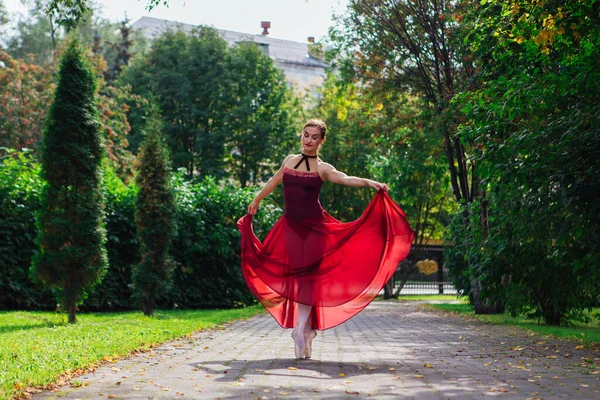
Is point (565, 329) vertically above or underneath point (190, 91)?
underneath

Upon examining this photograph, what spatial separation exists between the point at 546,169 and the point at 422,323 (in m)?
8.93

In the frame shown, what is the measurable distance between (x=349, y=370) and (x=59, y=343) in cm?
372

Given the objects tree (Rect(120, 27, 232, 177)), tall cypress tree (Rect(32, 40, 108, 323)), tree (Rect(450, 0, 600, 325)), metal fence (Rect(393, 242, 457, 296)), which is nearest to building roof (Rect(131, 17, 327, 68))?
tree (Rect(120, 27, 232, 177))

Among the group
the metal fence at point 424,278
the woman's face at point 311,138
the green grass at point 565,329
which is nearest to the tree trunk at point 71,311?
the woman's face at point 311,138

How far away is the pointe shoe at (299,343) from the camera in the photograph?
349 inches

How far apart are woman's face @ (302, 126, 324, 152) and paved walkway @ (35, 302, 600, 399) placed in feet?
7.42

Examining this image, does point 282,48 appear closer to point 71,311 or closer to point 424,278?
point 424,278

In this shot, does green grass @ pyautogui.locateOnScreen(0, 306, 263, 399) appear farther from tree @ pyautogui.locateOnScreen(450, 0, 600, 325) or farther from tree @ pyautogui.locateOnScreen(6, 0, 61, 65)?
tree @ pyautogui.locateOnScreen(6, 0, 61, 65)

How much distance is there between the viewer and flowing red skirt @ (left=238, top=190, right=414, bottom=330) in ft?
29.8

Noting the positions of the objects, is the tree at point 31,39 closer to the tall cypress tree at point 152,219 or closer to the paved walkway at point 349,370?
the tall cypress tree at point 152,219

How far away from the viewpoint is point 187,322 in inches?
588

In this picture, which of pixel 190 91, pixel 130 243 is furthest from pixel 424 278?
pixel 130 243

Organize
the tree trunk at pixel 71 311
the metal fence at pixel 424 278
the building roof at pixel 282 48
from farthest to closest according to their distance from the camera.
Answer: the building roof at pixel 282 48 → the metal fence at pixel 424 278 → the tree trunk at pixel 71 311

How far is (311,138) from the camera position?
354 inches
